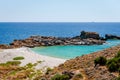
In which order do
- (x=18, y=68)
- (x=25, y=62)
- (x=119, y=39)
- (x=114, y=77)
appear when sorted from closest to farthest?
(x=114, y=77)
(x=18, y=68)
(x=25, y=62)
(x=119, y=39)

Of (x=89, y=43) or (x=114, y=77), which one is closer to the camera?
(x=114, y=77)

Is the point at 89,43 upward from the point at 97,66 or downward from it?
downward

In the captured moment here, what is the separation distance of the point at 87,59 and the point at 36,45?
7740cm

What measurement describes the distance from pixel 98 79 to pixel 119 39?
125 meters

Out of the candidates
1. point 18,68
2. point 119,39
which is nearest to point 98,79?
point 18,68

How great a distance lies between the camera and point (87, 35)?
449ft

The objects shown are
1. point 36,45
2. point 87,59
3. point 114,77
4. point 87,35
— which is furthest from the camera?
point 87,35

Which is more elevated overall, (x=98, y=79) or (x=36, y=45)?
(x=98, y=79)

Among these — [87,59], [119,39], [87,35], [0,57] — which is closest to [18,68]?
[0,57]

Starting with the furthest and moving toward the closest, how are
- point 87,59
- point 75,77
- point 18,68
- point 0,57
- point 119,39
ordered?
point 119,39 → point 0,57 → point 18,68 → point 87,59 → point 75,77

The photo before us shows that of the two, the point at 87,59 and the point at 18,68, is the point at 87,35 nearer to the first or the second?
the point at 18,68

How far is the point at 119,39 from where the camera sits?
485ft

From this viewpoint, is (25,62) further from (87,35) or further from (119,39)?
(119,39)

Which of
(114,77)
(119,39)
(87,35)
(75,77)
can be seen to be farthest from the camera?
(119,39)
